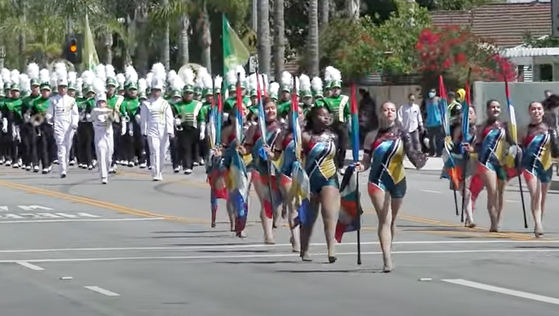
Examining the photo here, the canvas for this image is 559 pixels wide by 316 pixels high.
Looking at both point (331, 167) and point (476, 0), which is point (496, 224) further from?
point (476, 0)

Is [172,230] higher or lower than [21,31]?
lower

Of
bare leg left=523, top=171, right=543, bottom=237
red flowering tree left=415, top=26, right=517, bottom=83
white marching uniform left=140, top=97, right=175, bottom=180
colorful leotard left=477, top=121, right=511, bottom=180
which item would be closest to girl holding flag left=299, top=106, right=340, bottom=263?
bare leg left=523, top=171, right=543, bottom=237

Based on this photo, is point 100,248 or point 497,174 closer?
point 100,248

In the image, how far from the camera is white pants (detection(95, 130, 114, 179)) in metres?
31.7

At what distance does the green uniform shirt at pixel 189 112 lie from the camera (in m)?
35.5

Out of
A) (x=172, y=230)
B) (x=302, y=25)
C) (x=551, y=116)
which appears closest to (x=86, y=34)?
(x=302, y=25)

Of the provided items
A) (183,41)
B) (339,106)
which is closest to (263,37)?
(339,106)

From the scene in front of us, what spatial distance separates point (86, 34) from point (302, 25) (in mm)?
20290

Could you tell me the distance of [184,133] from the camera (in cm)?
3597

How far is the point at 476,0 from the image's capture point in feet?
240

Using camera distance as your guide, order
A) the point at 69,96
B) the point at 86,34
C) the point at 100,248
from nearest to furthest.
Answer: the point at 100,248 < the point at 69,96 < the point at 86,34

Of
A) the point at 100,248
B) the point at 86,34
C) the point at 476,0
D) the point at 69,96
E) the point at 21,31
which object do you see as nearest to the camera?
the point at 100,248

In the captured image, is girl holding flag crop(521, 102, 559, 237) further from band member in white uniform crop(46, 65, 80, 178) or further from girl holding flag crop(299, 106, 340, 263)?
band member in white uniform crop(46, 65, 80, 178)

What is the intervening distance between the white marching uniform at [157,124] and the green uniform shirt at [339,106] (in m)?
3.26
